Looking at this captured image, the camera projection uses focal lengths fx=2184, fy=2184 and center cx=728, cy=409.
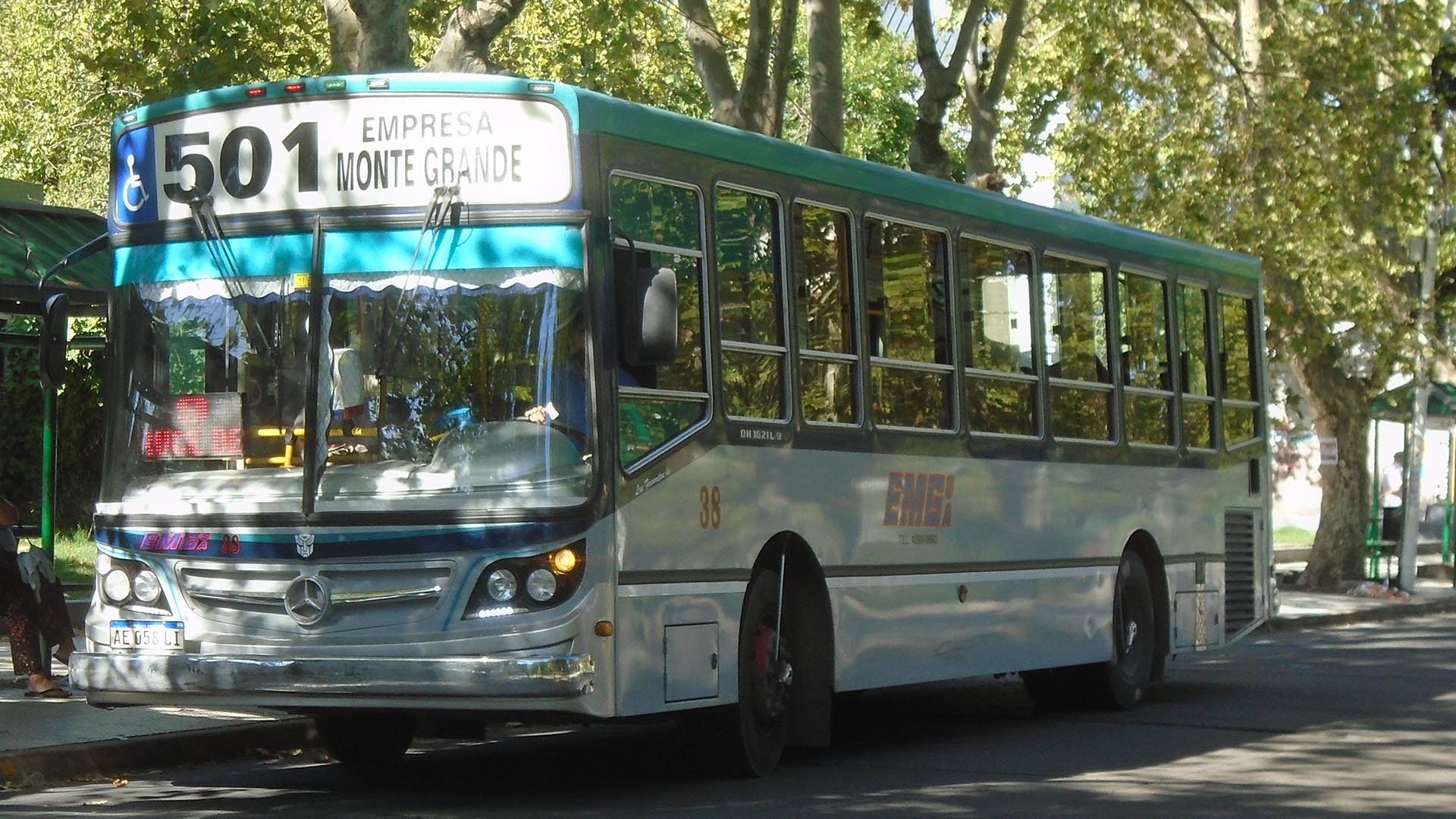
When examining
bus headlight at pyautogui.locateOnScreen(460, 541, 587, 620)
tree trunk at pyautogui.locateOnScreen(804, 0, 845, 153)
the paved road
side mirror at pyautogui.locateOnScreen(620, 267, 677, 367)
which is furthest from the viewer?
tree trunk at pyautogui.locateOnScreen(804, 0, 845, 153)

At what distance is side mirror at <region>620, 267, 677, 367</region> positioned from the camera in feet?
29.7

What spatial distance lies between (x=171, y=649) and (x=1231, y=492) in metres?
9.16

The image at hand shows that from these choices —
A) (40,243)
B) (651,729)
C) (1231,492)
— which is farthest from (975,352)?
(40,243)

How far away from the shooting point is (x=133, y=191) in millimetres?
9875

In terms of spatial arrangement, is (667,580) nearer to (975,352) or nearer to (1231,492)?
(975,352)

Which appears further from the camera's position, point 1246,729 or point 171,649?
point 1246,729

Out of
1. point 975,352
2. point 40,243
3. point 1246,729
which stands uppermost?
point 40,243

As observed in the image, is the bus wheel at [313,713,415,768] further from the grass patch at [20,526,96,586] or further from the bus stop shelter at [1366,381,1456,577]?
the bus stop shelter at [1366,381,1456,577]

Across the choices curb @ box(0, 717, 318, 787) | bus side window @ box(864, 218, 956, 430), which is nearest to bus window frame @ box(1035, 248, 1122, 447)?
bus side window @ box(864, 218, 956, 430)

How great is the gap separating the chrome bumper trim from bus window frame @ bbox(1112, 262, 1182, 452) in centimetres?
648

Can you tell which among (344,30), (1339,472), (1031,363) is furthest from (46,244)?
(1339,472)

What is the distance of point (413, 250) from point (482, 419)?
0.78 meters

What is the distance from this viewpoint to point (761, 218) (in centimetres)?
1061

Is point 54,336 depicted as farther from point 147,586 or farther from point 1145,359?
point 1145,359
